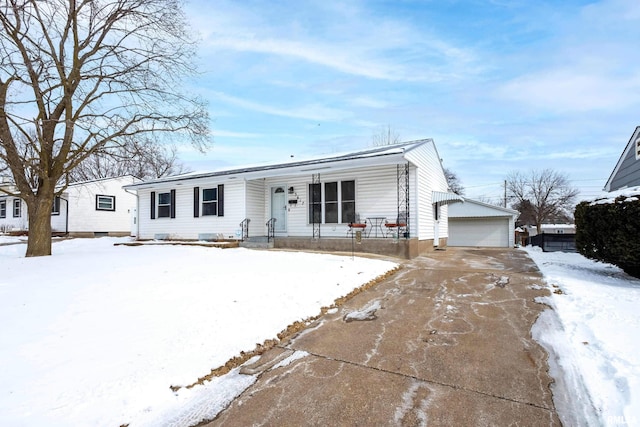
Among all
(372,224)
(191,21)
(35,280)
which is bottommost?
(35,280)

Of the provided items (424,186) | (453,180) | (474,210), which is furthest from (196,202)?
(453,180)

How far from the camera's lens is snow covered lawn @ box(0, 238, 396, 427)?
2.52 m

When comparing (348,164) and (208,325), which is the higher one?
(348,164)

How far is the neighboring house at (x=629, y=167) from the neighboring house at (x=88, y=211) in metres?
25.4

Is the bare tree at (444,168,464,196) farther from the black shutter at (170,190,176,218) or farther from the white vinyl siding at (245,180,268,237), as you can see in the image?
the black shutter at (170,190,176,218)

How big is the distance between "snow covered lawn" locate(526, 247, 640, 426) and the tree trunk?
12.0 meters

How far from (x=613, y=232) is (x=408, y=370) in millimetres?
6484

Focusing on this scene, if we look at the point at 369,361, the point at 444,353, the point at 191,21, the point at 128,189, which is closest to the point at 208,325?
the point at 369,361

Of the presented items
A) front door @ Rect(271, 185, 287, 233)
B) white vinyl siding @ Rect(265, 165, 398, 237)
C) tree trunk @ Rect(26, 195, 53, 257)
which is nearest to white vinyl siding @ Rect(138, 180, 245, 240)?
front door @ Rect(271, 185, 287, 233)

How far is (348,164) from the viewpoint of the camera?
11.1 m

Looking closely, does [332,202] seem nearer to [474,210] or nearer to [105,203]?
[474,210]

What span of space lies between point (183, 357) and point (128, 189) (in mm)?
16826

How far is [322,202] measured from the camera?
498 inches

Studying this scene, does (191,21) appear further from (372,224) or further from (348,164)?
(372,224)
